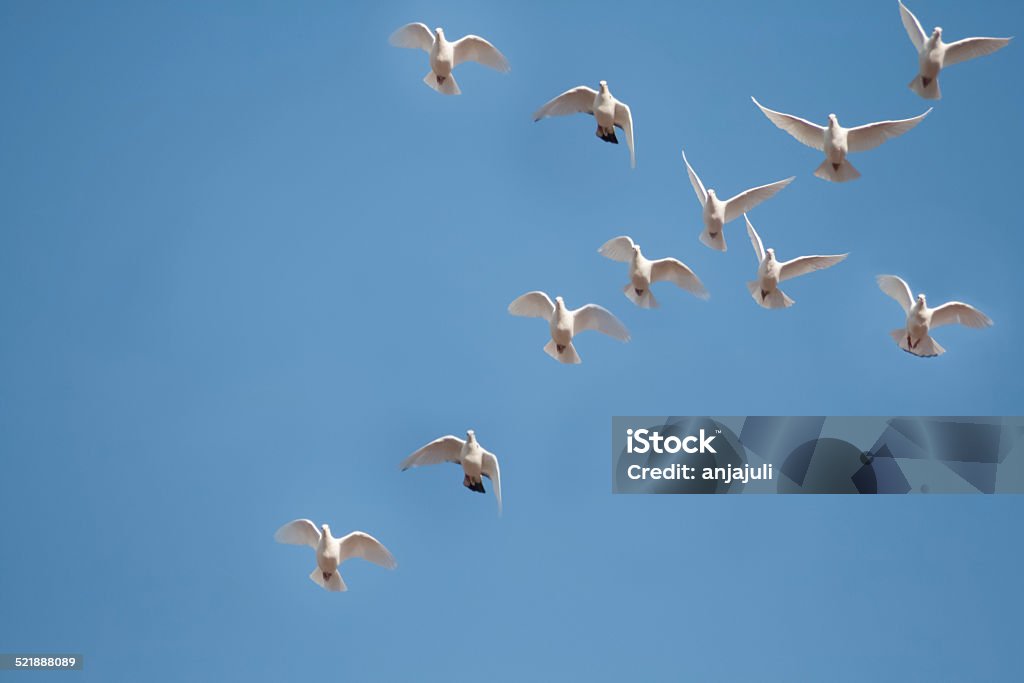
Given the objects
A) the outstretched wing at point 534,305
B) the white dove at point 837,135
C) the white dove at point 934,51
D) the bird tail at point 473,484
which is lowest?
the bird tail at point 473,484

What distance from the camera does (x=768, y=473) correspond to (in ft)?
86.0

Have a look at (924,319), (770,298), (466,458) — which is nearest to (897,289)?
(924,319)

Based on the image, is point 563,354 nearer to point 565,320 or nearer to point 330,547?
point 565,320

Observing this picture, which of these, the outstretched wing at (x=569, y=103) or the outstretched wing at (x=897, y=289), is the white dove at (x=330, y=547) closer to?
the outstretched wing at (x=569, y=103)

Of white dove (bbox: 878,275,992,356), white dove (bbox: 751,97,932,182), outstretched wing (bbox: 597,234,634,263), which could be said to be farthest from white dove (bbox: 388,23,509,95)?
white dove (bbox: 878,275,992,356)

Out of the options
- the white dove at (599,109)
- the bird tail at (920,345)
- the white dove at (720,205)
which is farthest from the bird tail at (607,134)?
the bird tail at (920,345)

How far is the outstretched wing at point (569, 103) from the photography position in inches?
937

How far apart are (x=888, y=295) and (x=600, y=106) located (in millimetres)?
4778

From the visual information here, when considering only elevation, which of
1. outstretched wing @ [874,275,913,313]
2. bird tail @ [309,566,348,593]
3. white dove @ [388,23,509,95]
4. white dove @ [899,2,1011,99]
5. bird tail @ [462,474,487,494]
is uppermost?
white dove @ [388,23,509,95]

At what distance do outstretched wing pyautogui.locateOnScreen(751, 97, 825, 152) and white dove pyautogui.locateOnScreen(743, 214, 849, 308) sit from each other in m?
1.26

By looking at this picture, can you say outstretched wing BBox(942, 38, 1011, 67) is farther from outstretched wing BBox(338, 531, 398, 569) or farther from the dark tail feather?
outstretched wing BBox(338, 531, 398, 569)

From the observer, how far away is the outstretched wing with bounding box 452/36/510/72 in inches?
942

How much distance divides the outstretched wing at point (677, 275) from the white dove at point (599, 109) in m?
1.33

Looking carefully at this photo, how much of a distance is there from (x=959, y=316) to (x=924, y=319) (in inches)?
26.7
